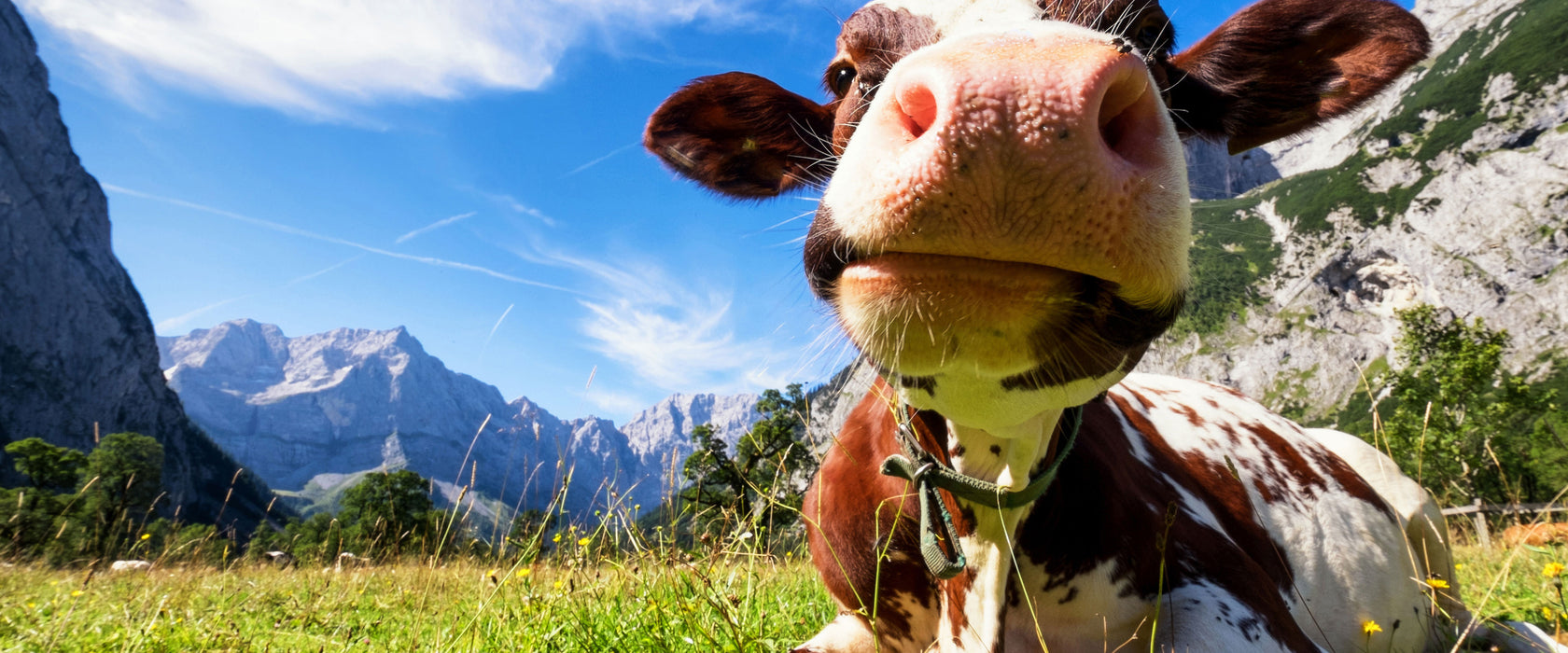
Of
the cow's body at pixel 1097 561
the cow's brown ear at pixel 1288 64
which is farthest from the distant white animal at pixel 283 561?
the cow's brown ear at pixel 1288 64

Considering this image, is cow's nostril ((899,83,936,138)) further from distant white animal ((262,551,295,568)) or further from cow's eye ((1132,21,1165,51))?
distant white animal ((262,551,295,568))

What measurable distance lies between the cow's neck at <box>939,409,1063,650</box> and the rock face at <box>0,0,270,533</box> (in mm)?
126484

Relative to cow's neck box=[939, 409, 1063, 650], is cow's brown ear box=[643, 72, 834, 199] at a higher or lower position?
higher

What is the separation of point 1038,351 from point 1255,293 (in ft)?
515

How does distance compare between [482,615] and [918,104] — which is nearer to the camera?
[918,104]

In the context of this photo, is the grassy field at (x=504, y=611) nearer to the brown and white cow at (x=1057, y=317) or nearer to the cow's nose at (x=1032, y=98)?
the brown and white cow at (x=1057, y=317)

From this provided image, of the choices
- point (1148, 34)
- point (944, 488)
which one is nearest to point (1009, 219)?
point (944, 488)

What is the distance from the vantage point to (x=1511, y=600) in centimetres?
455

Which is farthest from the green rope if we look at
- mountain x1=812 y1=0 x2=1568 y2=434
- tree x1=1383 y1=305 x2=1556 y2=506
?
mountain x1=812 y1=0 x2=1568 y2=434

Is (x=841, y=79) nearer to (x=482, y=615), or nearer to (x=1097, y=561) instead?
(x=1097, y=561)

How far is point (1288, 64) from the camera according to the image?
2.56 m

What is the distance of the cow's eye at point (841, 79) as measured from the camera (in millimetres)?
2248

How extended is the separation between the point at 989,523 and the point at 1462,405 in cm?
4700

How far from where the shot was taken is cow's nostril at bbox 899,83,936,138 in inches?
48.0
